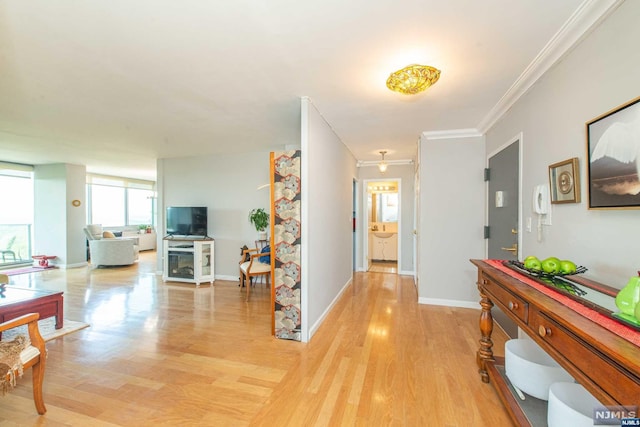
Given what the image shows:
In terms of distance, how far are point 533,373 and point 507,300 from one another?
49cm

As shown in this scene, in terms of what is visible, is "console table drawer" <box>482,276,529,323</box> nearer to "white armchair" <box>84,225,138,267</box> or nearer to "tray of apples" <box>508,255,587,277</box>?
"tray of apples" <box>508,255,587,277</box>

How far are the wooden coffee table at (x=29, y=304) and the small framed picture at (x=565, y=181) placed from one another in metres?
4.77

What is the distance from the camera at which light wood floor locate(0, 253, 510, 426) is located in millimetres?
1729

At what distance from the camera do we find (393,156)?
524cm

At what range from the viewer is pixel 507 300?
1.60 m

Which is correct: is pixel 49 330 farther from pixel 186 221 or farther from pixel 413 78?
pixel 413 78

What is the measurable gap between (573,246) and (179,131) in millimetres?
4580

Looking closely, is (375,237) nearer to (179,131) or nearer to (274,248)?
(274,248)

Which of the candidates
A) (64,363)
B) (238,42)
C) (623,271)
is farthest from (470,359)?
(64,363)

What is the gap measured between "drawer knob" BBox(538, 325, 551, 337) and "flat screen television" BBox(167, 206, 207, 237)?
5286mm

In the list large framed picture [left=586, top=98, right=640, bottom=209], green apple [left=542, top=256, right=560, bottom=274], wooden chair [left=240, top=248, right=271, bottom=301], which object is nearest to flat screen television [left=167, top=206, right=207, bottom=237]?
wooden chair [left=240, top=248, right=271, bottom=301]

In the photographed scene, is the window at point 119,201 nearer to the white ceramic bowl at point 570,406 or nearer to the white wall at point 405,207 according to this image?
the white wall at point 405,207

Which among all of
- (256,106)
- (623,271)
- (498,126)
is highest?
(256,106)

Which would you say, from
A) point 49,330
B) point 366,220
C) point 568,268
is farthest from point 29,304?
point 366,220
